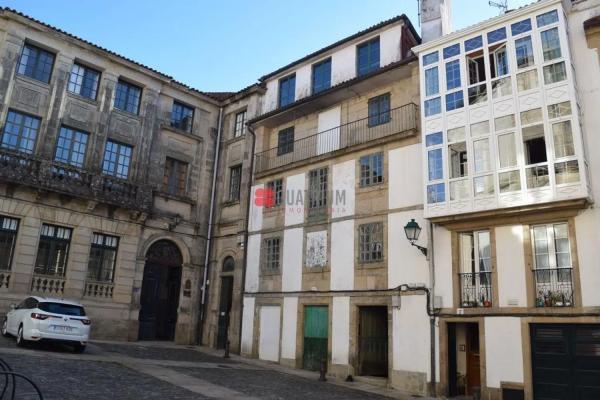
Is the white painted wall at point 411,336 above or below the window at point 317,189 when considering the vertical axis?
below

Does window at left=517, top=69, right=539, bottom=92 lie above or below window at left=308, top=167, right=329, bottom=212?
above

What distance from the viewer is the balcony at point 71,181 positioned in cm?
1734

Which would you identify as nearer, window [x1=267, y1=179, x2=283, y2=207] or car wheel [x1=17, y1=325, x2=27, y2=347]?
car wheel [x1=17, y1=325, x2=27, y2=347]

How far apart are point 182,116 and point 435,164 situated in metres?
13.3

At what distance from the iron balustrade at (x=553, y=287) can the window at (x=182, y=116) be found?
661 inches

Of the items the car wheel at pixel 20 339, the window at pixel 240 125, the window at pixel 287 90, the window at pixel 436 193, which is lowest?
the car wheel at pixel 20 339

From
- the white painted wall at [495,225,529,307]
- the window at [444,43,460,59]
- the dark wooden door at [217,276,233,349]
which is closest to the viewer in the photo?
the white painted wall at [495,225,529,307]

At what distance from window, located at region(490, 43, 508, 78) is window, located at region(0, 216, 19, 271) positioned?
673 inches

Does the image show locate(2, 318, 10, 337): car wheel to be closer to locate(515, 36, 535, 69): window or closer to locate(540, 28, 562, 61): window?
locate(515, 36, 535, 69): window

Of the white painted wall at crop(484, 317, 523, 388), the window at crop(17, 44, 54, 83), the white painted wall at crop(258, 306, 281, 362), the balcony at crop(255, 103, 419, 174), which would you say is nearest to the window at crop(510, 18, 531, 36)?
the balcony at crop(255, 103, 419, 174)

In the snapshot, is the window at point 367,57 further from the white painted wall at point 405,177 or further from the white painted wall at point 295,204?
the white painted wall at point 295,204

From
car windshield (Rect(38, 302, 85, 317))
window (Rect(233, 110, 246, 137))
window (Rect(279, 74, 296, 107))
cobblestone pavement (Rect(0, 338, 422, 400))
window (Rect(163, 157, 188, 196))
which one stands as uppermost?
window (Rect(279, 74, 296, 107))

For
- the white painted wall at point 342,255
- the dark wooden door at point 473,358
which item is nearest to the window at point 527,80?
the white painted wall at point 342,255

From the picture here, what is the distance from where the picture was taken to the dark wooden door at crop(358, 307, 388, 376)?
1647cm
